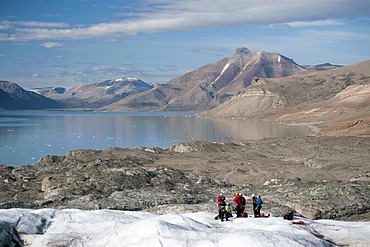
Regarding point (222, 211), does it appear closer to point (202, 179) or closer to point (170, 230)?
point (170, 230)

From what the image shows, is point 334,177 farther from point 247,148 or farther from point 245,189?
point 247,148

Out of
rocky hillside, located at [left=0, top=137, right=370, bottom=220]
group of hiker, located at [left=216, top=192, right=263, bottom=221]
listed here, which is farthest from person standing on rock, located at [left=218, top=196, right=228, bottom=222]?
rocky hillside, located at [left=0, top=137, right=370, bottom=220]

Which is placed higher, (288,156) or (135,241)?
(135,241)

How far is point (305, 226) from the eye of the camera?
21.9 m

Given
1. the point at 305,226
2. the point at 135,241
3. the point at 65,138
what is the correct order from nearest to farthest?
the point at 135,241 → the point at 305,226 → the point at 65,138

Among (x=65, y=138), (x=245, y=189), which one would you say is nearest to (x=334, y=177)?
(x=245, y=189)

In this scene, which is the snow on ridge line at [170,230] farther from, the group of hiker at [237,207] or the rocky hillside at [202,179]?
the rocky hillside at [202,179]

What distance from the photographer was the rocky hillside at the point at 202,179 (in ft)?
104

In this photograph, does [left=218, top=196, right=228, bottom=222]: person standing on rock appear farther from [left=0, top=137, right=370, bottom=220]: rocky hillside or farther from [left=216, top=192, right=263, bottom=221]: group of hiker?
[left=0, top=137, right=370, bottom=220]: rocky hillside

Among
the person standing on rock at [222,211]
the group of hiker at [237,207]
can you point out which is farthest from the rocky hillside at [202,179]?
the person standing on rock at [222,211]

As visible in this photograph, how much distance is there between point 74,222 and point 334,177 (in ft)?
106

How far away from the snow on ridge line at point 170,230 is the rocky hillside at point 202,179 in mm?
6200

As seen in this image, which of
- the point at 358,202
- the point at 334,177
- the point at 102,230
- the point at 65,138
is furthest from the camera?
the point at 65,138

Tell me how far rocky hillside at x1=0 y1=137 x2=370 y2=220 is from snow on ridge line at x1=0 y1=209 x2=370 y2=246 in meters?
6.20
